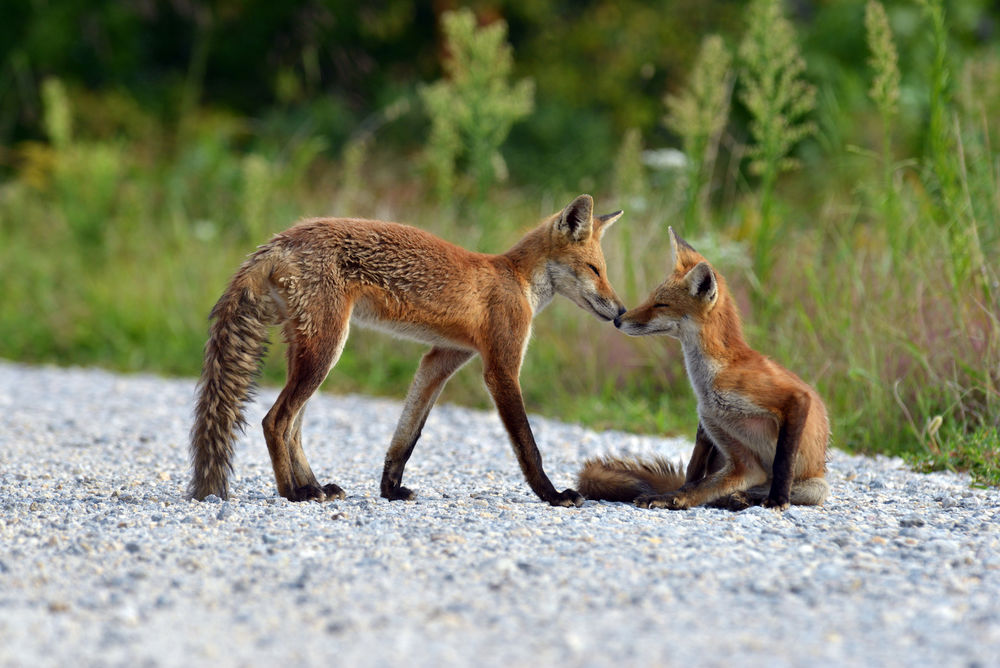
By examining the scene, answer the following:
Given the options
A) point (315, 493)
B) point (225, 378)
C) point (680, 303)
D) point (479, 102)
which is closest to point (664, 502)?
point (680, 303)

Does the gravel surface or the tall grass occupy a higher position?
the tall grass

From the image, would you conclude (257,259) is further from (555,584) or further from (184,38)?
(184,38)

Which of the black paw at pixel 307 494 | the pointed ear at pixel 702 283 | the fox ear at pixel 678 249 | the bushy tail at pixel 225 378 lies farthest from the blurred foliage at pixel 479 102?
the black paw at pixel 307 494

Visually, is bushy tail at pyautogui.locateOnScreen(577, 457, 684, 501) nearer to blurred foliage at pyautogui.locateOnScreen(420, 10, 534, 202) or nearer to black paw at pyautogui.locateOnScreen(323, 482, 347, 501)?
black paw at pyautogui.locateOnScreen(323, 482, 347, 501)

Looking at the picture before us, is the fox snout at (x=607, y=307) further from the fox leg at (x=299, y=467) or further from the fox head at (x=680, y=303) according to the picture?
the fox leg at (x=299, y=467)

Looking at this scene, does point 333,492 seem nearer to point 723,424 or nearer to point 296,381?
point 296,381

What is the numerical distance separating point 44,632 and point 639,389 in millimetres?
5799

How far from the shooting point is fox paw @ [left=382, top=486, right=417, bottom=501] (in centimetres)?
518

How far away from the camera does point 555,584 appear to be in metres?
3.53

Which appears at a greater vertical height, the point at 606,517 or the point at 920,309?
the point at 920,309

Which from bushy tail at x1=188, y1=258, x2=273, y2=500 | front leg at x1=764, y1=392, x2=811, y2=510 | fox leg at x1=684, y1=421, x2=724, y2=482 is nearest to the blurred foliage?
fox leg at x1=684, y1=421, x2=724, y2=482

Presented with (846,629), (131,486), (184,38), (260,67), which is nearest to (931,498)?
(846,629)

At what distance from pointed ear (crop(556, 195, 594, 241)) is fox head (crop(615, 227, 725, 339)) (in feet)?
1.42

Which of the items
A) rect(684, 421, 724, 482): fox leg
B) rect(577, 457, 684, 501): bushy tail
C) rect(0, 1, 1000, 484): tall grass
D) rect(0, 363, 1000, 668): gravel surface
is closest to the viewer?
rect(0, 363, 1000, 668): gravel surface
